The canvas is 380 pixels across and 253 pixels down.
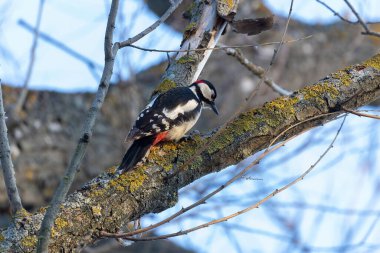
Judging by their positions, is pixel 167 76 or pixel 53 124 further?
pixel 53 124

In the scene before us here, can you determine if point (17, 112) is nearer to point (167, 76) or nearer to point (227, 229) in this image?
point (227, 229)

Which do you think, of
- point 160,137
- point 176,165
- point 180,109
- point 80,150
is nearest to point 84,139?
point 80,150

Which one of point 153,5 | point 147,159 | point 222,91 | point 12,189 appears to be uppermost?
point 153,5

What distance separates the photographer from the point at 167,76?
3.06m

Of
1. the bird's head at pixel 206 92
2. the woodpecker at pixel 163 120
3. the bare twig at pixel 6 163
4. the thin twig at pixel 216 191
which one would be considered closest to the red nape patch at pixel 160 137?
the woodpecker at pixel 163 120

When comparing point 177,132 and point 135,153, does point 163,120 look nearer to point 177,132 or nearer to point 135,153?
point 177,132

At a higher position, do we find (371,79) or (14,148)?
(14,148)

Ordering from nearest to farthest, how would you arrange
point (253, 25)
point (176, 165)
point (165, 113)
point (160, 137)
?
point (176, 165) → point (160, 137) → point (253, 25) → point (165, 113)

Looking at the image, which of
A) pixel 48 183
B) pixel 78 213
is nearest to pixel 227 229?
pixel 48 183

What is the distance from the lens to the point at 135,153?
2.49 m

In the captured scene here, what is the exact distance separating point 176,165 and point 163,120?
54cm

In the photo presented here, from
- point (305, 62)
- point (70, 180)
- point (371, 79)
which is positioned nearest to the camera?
point (70, 180)

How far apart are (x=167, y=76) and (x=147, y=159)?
687 millimetres

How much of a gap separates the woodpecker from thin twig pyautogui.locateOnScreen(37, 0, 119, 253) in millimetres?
487
